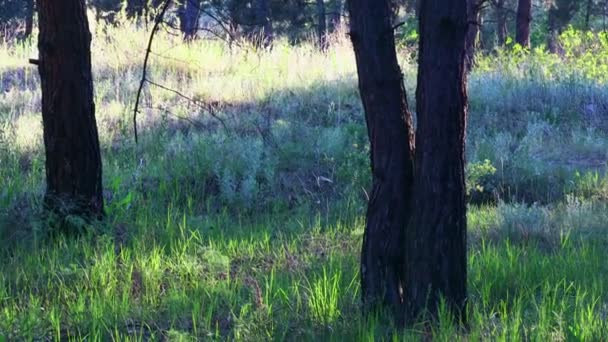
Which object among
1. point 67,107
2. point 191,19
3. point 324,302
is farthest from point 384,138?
point 191,19

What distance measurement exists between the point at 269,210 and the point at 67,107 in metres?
2.09

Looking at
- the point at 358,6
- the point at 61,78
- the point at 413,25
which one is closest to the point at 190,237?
the point at 61,78

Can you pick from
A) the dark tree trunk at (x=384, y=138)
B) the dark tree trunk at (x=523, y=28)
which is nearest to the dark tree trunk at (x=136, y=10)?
the dark tree trunk at (x=384, y=138)

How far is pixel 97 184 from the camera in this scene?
642 cm

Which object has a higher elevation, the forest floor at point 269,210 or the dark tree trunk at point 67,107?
the dark tree trunk at point 67,107

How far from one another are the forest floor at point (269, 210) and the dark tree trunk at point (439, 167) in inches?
9.8

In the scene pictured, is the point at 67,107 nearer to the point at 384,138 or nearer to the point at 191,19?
the point at 384,138

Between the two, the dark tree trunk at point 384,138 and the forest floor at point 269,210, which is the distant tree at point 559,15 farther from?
the dark tree trunk at point 384,138

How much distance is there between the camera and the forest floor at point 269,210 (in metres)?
4.33

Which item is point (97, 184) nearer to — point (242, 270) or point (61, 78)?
point (61, 78)

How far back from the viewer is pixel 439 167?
13.2 ft

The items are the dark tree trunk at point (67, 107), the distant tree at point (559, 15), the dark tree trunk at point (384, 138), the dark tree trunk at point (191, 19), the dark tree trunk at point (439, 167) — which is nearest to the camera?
the dark tree trunk at point (439, 167)

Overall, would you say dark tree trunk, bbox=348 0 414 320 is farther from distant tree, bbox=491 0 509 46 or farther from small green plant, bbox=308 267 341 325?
distant tree, bbox=491 0 509 46

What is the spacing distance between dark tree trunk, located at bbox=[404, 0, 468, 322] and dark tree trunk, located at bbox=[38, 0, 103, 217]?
3207mm
